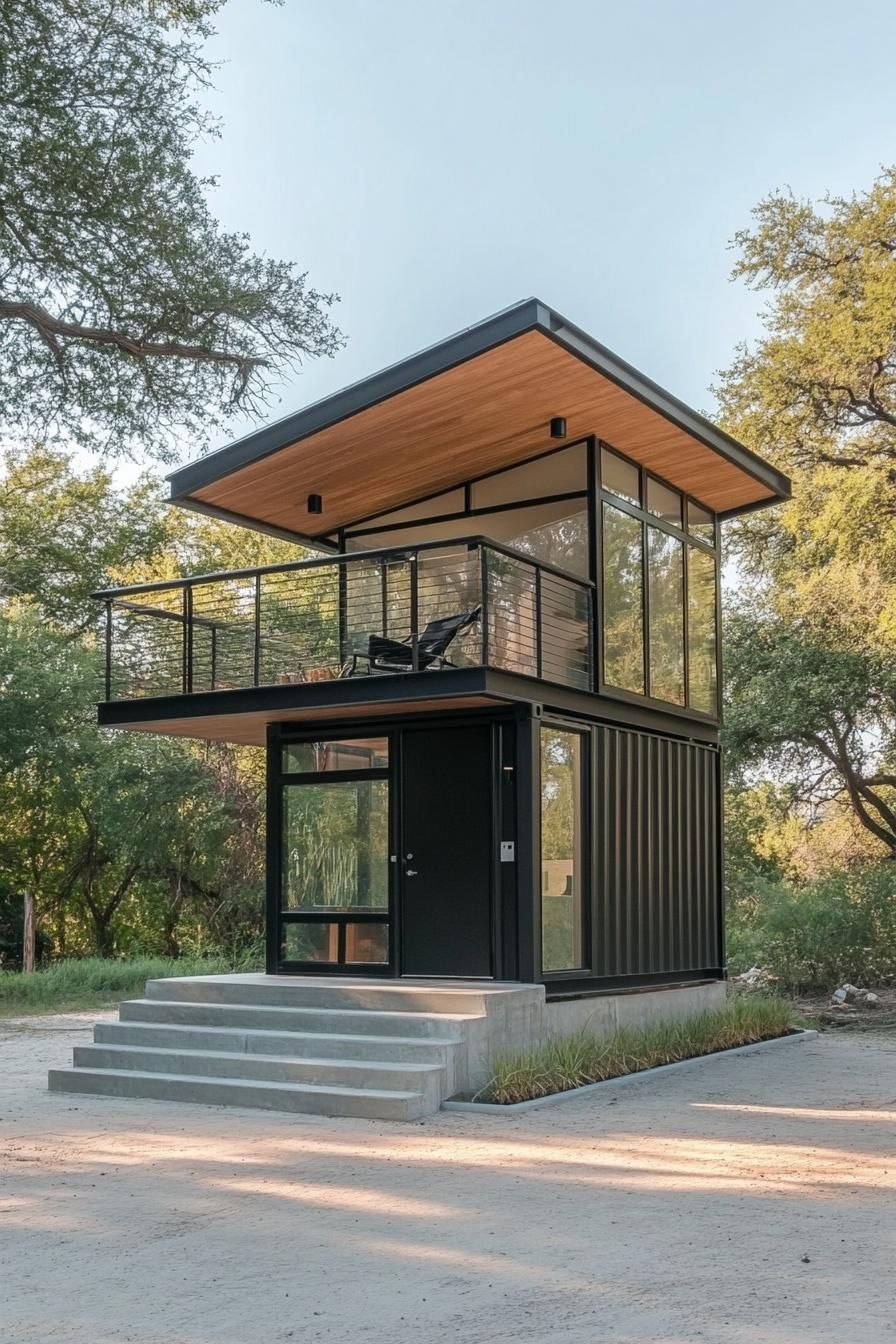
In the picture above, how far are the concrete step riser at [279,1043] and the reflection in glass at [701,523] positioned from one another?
664cm

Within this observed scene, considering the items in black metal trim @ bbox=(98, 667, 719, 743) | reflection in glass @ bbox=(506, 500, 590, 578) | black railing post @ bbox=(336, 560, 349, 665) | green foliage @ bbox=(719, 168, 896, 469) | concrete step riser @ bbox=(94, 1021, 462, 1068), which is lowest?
concrete step riser @ bbox=(94, 1021, 462, 1068)

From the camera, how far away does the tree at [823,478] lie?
18156 mm

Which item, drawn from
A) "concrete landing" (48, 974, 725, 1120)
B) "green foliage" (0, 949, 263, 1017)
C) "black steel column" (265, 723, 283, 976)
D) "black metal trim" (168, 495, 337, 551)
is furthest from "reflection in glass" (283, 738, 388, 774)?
"green foliage" (0, 949, 263, 1017)

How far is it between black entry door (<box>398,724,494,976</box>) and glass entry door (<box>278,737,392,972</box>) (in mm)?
239

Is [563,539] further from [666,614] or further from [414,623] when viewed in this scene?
[414,623]

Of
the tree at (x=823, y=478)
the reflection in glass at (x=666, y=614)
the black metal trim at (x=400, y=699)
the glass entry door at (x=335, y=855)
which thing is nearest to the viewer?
the black metal trim at (x=400, y=699)

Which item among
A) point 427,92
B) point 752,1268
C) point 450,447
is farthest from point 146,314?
point 427,92

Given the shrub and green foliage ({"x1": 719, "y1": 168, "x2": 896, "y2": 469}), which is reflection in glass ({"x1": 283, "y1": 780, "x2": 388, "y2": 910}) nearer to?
the shrub

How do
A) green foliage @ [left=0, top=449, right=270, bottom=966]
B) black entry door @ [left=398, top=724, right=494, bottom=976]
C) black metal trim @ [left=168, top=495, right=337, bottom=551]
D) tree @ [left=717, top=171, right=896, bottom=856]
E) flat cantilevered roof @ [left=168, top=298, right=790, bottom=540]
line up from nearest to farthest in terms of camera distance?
1. flat cantilevered roof @ [left=168, top=298, right=790, bottom=540]
2. black entry door @ [left=398, top=724, right=494, bottom=976]
3. black metal trim @ [left=168, top=495, right=337, bottom=551]
4. tree @ [left=717, top=171, right=896, bottom=856]
5. green foliage @ [left=0, top=449, right=270, bottom=966]

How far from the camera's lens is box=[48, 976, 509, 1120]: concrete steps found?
9266 mm

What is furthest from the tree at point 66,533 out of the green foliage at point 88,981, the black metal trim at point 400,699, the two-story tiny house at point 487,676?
the black metal trim at point 400,699

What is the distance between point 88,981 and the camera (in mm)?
18203

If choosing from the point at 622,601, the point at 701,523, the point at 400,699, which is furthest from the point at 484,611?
the point at 701,523

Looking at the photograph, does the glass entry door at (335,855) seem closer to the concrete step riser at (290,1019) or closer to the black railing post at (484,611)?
the concrete step riser at (290,1019)
